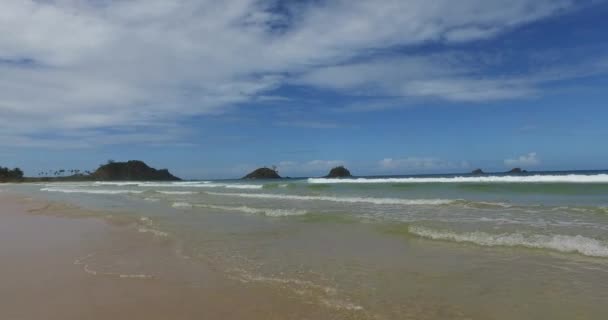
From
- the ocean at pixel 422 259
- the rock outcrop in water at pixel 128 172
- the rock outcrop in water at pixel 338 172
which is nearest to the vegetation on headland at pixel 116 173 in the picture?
the rock outcrop in water at pixel 128 172

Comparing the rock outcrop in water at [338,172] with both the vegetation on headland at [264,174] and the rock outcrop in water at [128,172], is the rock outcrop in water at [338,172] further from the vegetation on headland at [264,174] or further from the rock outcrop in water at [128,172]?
the rock outcrop in water at [128,172]

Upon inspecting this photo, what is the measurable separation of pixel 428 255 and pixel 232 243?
382cm

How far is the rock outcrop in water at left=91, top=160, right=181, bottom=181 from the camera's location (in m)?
115

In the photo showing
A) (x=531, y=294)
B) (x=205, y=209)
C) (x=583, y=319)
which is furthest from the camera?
(x=205, y=209)

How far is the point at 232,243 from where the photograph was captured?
8336 mm

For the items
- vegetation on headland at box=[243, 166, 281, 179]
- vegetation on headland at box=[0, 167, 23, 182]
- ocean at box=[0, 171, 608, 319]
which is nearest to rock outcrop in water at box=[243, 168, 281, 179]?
vegetation on headland at box=[243, 166, 281, 179]

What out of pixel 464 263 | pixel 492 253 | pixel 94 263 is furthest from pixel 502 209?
pixel 94 263

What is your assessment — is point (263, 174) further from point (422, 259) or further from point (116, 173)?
point (422, 259)

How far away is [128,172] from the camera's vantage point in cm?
11669

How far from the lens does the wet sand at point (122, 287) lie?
4.29 m

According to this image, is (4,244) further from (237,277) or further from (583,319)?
(583,319)

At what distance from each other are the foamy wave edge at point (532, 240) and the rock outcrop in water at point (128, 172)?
11841cm

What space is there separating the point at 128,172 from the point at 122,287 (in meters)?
121

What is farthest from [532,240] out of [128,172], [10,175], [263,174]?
[10,175]
